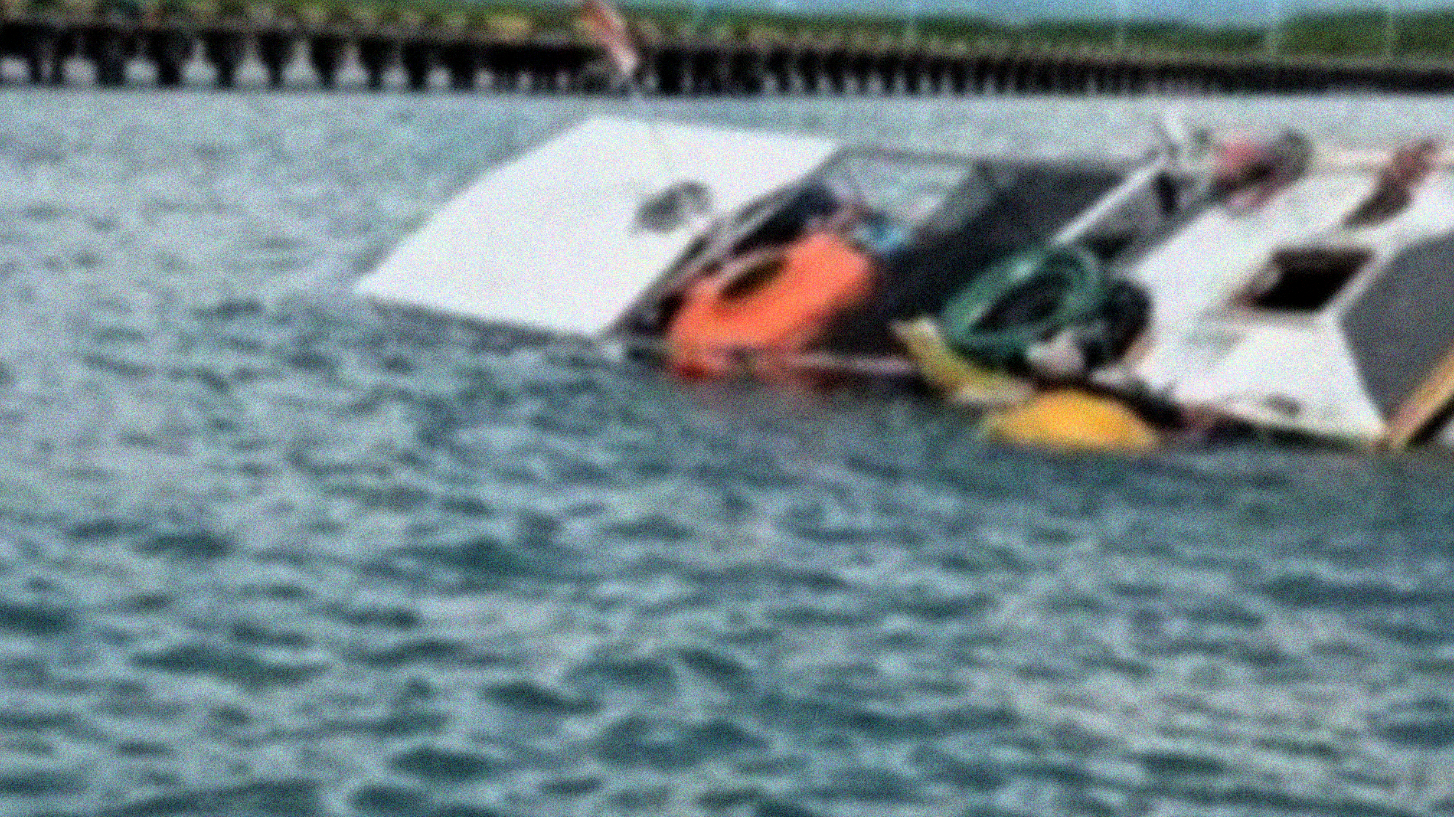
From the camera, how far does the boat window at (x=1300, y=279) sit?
29.8m

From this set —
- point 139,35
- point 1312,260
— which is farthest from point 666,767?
point 139,35

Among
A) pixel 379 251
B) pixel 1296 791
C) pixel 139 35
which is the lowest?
pixel 1296 791

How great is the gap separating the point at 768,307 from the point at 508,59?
91984 mm

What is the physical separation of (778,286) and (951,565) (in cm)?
1240

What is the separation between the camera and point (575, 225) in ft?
124

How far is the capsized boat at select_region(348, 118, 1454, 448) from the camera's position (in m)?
28.5

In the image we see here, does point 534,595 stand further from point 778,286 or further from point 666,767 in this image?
point 778,286

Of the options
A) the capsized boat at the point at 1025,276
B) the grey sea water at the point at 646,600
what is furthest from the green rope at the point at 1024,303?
the grey sea water at the point at 646,600

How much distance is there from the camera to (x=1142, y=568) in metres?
21.7

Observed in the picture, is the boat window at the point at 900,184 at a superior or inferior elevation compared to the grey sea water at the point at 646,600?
superior

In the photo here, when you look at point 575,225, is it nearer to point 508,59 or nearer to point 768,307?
point 768,307

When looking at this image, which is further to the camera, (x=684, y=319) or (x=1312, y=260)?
(x=684, y=319)

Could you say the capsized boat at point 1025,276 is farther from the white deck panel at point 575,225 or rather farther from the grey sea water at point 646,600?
the grey sea water at point 646,600

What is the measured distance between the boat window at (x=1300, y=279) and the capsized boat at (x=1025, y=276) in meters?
0.03
